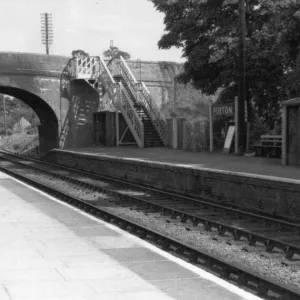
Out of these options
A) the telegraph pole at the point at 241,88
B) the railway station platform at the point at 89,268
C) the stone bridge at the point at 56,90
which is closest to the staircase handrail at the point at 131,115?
the stone bridge at the point at 56,90

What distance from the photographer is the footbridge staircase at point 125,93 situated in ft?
88.5

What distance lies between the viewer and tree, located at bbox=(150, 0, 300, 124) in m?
20.4

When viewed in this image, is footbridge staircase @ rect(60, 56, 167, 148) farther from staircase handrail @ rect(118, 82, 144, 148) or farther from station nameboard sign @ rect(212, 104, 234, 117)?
station nameboard sign @ rect(212, 104, 234, 117)

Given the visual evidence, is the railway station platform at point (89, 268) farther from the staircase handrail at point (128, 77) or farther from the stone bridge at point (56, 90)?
the stone bridge at point (56, 90)

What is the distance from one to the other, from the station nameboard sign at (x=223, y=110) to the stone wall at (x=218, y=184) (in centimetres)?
466

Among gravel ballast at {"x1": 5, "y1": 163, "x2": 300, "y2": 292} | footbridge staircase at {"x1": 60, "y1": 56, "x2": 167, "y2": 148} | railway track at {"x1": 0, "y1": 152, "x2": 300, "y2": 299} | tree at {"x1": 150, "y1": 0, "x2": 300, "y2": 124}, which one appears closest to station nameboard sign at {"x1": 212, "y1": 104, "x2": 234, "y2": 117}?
tree at {"x1": 150, "y1": 0, "x2": 300, "y2": 124}

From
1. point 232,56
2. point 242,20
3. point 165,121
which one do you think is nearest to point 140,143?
point 165,121

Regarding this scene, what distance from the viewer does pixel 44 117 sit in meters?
33.7

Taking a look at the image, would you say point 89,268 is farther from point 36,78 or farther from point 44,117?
point 44,117

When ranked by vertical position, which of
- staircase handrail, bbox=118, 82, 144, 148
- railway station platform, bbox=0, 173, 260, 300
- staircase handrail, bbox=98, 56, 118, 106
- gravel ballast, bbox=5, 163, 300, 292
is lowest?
gravel ballast, bbox=5, 163, 300, 292

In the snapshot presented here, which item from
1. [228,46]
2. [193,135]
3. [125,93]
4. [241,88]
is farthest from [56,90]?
[241,88]

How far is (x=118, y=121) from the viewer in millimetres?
29062

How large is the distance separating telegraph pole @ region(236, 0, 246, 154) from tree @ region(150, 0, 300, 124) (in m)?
1.10

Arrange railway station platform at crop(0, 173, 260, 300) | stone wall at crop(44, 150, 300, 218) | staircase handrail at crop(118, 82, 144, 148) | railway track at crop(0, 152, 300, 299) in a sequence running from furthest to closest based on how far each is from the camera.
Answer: staircase handrail at crop(118, 82, 144, 148)
stone wall at crop(44, 150, 300, 218)
railway track at crop(0, 152, 300, 299)
railway station platform at crop(0, 173, 260, 300)
